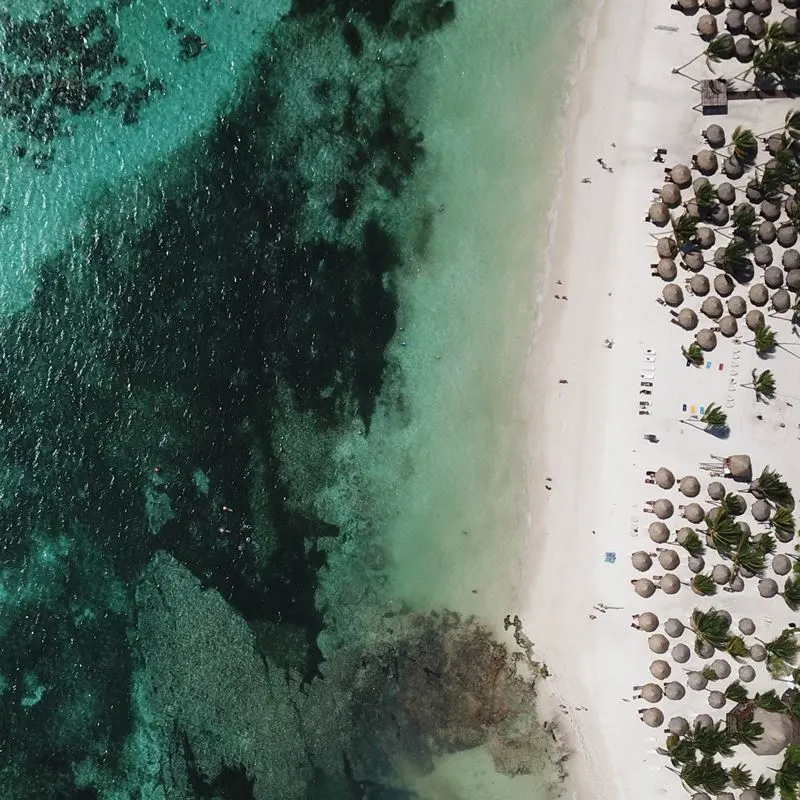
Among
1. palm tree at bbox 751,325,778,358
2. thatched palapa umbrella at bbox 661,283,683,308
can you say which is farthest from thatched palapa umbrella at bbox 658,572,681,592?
thatched palapa umbrella at bbox 661,283,683,308

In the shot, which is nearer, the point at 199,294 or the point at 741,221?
the point at 741,221

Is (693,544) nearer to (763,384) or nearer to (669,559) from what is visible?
(669,559)

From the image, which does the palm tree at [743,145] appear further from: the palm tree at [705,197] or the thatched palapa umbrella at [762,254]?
the thatched palapa umbrella at [762,254]

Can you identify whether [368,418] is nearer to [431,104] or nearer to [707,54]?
[431,104]

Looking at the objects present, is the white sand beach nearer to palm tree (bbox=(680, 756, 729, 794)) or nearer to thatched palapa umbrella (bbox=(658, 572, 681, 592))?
thatched palapa umbrella (bbox=(658, 572, 681, 592))

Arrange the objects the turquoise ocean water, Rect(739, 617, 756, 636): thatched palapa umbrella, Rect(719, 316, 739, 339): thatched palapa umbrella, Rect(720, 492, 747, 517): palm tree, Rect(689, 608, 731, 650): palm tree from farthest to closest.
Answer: the turquoise ocean water < Rect(739, 617, 756, 636): thatched palapa umbrella < Rect(719, 316, 739, 339): thatched palapa umbrella < Rect(720, 492, 747, 517): palm tree < Rect(689, 608, 731, 650): palm tree

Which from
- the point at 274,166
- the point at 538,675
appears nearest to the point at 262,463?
the point at 274,166

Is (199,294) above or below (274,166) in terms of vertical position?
below

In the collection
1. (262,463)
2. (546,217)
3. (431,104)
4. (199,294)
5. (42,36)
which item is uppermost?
(42,36)
